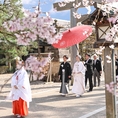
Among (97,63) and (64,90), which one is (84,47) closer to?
(97,63)

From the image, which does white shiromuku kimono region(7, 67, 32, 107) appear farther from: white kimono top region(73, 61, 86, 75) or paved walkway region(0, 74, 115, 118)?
white kimono top region(73, 61, 86, 75)

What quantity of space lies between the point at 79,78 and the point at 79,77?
0.04 metres

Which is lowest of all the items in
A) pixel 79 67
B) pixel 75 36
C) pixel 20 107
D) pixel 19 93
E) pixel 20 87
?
pixel 20 107

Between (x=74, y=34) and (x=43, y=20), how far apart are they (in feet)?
11.0

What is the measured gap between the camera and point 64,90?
29.0ft

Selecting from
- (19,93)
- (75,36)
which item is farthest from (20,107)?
(75,36)

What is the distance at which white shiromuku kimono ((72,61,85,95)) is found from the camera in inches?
344

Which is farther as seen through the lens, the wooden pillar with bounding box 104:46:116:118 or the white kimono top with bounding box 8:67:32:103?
the white kimono top with bounding box 8:67:32:103

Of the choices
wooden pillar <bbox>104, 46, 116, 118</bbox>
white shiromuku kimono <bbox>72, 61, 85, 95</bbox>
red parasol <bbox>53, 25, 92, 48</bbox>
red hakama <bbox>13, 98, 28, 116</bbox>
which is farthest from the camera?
white shiromuku kimono <bbox>72, 61, 85, 95</bbox>

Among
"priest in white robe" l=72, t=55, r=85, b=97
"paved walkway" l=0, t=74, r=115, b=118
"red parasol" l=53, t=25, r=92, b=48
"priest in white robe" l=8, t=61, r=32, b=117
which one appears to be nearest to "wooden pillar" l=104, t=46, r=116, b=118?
"red parasol" l=53, t=25, r=92, b=48

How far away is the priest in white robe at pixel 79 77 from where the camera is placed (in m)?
8.73

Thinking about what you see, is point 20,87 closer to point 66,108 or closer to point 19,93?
point 19,93

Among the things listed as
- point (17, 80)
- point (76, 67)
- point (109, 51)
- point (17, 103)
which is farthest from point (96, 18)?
point (76, 67)

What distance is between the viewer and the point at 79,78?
8.91 m
